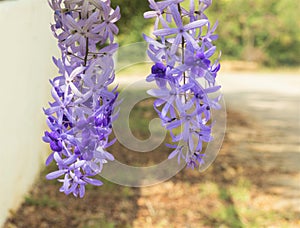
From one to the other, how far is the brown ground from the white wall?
207mm

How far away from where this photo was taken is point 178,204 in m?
5.09

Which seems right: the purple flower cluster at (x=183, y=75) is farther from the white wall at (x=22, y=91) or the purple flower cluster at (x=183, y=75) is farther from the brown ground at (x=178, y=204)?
the brown ground at (x=178, y=204)

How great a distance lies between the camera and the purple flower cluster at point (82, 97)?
3.08 ft

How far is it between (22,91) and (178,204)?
1.70 metres

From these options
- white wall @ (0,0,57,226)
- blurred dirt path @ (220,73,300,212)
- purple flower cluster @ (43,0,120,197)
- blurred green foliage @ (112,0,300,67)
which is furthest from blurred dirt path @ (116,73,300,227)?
purple flower cluster @ (43,0,120,197)

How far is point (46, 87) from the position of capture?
5312 mm

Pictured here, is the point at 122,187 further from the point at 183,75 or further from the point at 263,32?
the point at 263,32

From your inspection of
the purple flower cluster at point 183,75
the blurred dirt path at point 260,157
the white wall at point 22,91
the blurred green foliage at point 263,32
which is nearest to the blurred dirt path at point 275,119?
the blurred dirt path at point 260,157

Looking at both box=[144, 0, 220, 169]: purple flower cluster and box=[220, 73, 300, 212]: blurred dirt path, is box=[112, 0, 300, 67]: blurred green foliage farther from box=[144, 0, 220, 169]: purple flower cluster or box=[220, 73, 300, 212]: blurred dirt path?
box=[144, 0, 220, 169]: purple flower cluster

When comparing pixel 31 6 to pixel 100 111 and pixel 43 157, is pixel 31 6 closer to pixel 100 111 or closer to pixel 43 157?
pixel 43 157

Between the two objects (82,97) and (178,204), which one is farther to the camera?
(178,204)

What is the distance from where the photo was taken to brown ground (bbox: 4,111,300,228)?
15.2ft

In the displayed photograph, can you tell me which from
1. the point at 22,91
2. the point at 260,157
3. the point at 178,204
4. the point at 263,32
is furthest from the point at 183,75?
the point at 263,32

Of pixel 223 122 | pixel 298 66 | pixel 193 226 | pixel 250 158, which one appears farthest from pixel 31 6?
pixel 298 66
